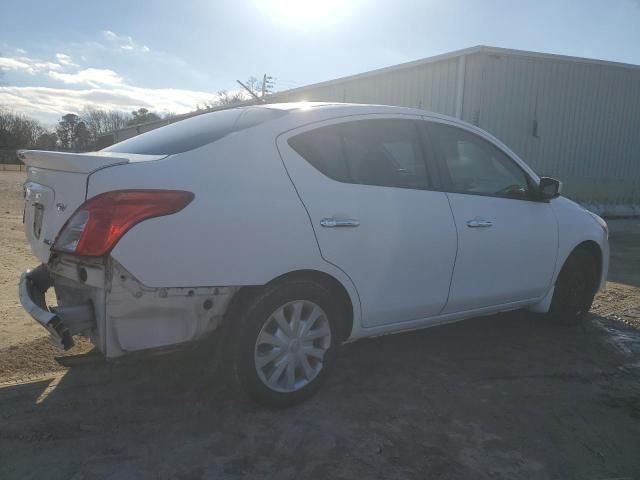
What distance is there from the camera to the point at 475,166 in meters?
4.02

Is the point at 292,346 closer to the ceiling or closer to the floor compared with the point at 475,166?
closer to the floor

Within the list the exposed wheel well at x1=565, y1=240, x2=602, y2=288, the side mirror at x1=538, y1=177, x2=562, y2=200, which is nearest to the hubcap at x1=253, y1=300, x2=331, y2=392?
the side mirror at x1=538, y1=177, x2=562, y2=200

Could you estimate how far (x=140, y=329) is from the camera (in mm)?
2625

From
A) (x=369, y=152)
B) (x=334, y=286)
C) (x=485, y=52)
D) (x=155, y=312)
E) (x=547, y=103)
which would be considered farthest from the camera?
(x=547, y=103)

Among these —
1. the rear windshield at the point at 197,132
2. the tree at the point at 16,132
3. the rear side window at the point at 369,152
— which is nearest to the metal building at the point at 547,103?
the rear side window at the point at 369,152

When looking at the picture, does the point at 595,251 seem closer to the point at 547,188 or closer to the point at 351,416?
the point at 547,188

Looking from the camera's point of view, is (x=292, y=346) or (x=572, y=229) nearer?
(x=292, y=346)

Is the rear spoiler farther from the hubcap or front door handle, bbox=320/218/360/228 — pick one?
the hubcap

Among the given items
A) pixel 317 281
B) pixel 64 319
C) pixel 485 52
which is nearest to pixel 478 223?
pixel 317 281

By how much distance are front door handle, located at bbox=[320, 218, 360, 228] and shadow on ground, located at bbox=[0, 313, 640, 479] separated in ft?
3.57

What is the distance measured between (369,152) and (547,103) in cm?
1161

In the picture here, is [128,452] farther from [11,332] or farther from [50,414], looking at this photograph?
[11,332]

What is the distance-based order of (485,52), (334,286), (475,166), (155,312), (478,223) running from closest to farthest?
(155,312) → (334,286) → (478,223) → (475,166) → (485,52)

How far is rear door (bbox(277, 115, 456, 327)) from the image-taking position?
307cm
